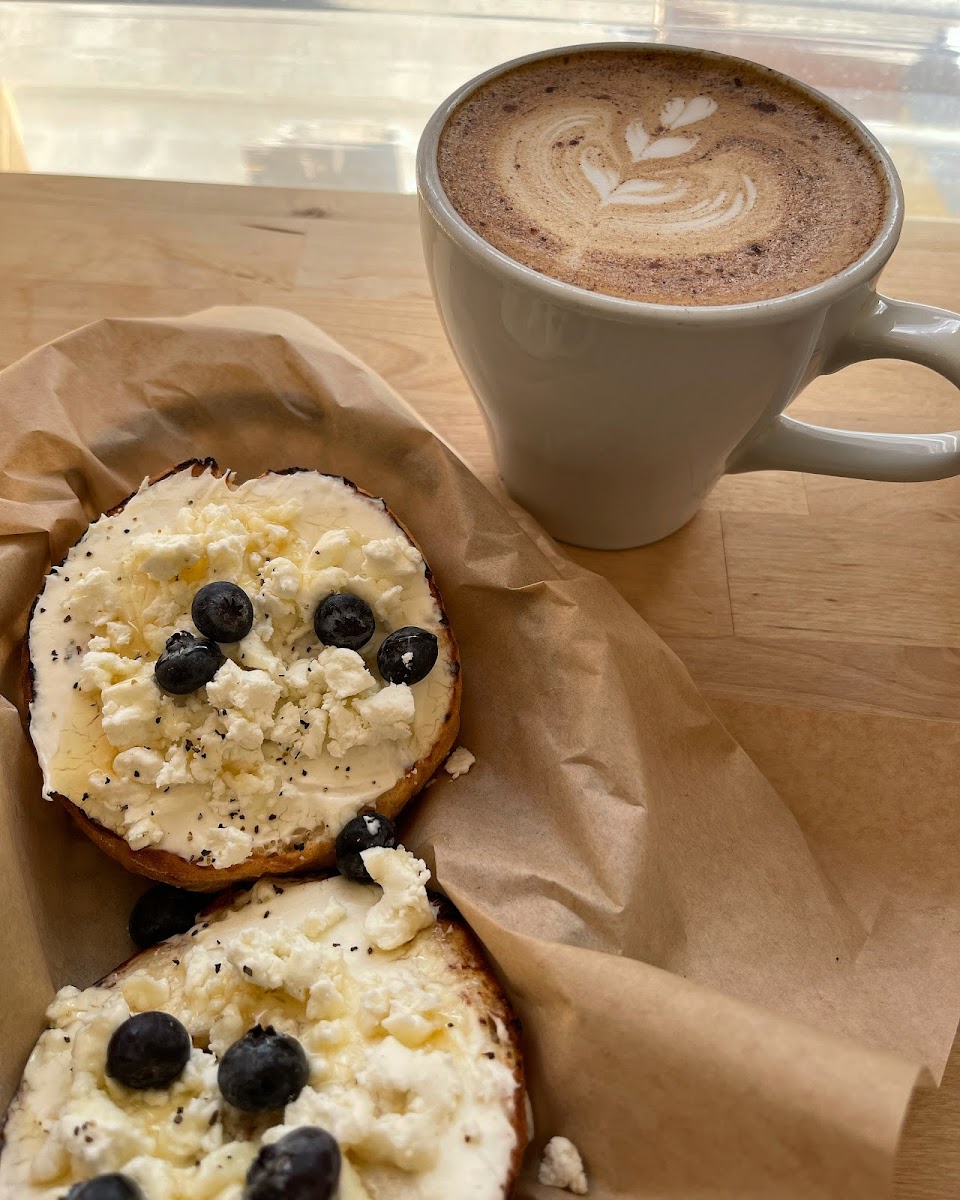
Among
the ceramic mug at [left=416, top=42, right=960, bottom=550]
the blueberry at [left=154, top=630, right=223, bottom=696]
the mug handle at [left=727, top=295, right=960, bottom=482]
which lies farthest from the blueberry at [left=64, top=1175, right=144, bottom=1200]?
the mug handle at [left=727, top=295, right=960, bottom=482]

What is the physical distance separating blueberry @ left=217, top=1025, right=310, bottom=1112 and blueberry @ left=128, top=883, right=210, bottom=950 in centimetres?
20

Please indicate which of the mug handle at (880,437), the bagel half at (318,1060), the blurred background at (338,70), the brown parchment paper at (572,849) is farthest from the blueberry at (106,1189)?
the blurred background at (338,70)

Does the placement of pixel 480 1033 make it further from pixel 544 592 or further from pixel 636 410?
pixel 636 410

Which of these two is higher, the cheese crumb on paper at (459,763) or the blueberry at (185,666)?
the blueberry at (185,666)

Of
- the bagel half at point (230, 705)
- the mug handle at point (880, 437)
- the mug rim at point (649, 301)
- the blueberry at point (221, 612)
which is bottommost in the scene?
the bagel half at point (230, 705)

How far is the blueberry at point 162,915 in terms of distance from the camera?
1.06 m

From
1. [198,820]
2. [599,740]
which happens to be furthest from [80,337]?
[599,740]

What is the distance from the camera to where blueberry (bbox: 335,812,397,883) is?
1037mm

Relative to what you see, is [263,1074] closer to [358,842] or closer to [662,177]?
[358,842]

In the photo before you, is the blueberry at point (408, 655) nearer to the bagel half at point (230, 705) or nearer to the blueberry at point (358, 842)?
the bagel half at point (230, 705)

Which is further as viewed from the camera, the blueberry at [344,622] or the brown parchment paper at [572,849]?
the blueberry at [344,622]

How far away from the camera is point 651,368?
1.05 meters

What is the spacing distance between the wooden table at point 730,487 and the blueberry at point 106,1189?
2.12 feet

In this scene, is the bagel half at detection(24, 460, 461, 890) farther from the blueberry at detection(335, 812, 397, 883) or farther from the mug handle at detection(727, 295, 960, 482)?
the mug handle at detection(727, 295, 960, 482)
